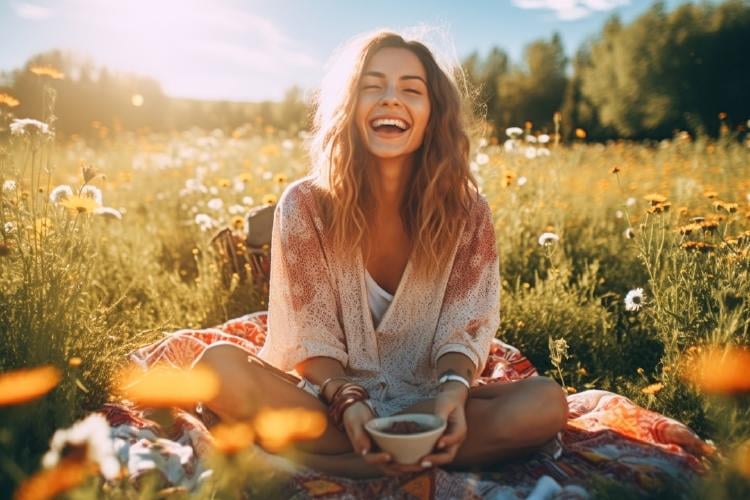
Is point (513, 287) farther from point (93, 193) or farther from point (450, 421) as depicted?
point (93, 193)

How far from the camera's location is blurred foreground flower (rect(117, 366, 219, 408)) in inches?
85.5

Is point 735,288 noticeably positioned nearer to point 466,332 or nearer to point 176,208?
point 466,332

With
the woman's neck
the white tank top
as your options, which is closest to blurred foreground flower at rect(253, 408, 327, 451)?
the white tank top

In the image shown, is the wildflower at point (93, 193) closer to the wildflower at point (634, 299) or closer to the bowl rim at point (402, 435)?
the bowl rim at point (402, 435)

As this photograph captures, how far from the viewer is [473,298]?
8.39ft

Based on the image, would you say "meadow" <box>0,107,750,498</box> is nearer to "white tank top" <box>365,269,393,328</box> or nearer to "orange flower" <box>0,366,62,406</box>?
"orange flower" <box>0,366,62,406</box>

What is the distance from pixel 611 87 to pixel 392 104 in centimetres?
3445

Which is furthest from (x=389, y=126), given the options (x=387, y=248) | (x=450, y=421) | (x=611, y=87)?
(x=611, y=87)

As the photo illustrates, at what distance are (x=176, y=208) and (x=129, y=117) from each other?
28046 millimetres

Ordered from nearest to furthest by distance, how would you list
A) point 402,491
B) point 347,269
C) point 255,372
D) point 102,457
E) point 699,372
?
point 102,457 → point 402,491 → point 255,372 → point 699,372 → point 347,269

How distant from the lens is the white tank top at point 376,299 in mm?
2572

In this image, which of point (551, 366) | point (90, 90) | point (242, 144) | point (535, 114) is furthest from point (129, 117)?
point (551, 366)

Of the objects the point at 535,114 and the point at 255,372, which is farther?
the point at 535,114

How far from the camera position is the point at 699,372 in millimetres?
2375
